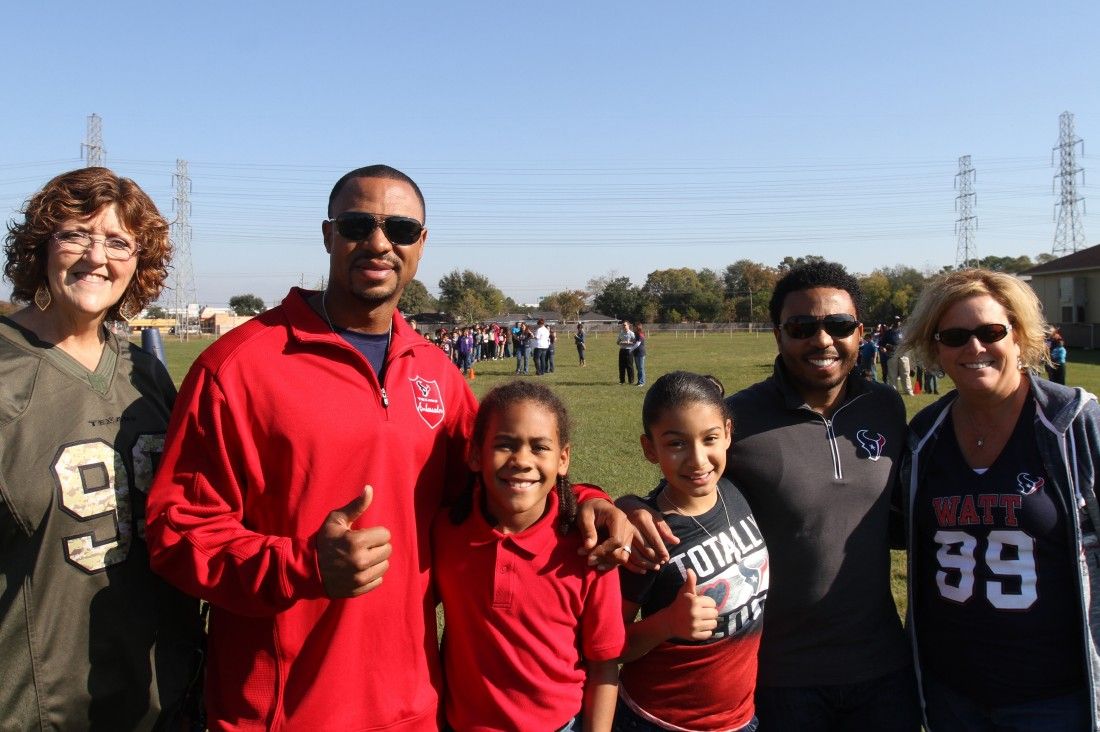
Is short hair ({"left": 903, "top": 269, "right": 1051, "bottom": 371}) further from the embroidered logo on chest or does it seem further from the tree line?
the tree line

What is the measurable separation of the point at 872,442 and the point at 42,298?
2812mm

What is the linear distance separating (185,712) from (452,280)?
4414 inches

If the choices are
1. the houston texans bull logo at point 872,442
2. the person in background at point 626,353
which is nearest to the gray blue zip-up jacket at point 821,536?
the houston texans bull logo at point 872,442

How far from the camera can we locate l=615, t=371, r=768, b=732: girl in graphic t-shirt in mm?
2562

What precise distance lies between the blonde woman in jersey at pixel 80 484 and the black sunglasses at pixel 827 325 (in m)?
2.21

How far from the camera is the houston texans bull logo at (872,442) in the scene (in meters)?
2.84

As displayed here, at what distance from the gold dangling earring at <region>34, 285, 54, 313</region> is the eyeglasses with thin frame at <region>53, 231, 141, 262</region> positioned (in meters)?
0.16

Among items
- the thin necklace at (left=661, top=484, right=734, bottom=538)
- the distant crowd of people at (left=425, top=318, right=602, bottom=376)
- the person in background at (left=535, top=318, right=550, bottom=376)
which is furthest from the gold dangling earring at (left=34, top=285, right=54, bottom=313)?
the person in background at (left=535, top=318, right=550, bottom=376)

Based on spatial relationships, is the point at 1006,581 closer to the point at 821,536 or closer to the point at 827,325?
the point at 821,536

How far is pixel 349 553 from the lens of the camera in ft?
6.55

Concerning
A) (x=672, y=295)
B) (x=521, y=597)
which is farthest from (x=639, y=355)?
(x=672, y=295)

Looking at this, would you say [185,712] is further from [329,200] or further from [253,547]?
[329,200]

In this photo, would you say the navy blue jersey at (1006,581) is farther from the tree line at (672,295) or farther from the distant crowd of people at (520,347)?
the tree line at (672,295)

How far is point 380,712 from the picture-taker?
2.29 m
